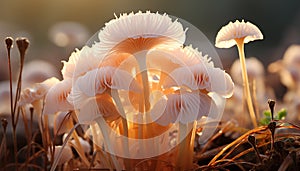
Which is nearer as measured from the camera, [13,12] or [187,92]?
[187,92]

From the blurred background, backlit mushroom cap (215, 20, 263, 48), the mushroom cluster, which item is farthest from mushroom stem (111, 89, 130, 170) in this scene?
the blurred background

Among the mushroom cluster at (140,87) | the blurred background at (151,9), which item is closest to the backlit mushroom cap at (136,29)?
the mushroom cluster at (140,87)

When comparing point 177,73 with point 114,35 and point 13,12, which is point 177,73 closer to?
point 114,35

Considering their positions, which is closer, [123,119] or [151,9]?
[123,119]

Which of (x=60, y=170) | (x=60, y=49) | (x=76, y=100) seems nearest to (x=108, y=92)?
(x=76, y=100)

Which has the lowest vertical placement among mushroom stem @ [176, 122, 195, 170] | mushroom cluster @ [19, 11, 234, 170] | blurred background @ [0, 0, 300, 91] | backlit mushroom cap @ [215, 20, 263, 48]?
mushroom stem @ [176, 122, 195, 170]

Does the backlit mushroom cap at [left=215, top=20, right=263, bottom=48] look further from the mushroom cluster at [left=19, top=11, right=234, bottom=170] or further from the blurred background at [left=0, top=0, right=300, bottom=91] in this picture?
the blurred background at [left=0, top=0, right=300, bottom=91]

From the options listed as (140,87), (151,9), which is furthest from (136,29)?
(151,9)

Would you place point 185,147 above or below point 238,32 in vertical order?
below

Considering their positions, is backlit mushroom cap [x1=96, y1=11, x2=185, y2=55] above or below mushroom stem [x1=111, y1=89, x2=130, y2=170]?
above

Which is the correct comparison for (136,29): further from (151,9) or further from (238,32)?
(151,9)

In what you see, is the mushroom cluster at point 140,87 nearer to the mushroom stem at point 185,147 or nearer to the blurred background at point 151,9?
the mushroom stem at point 185,147
